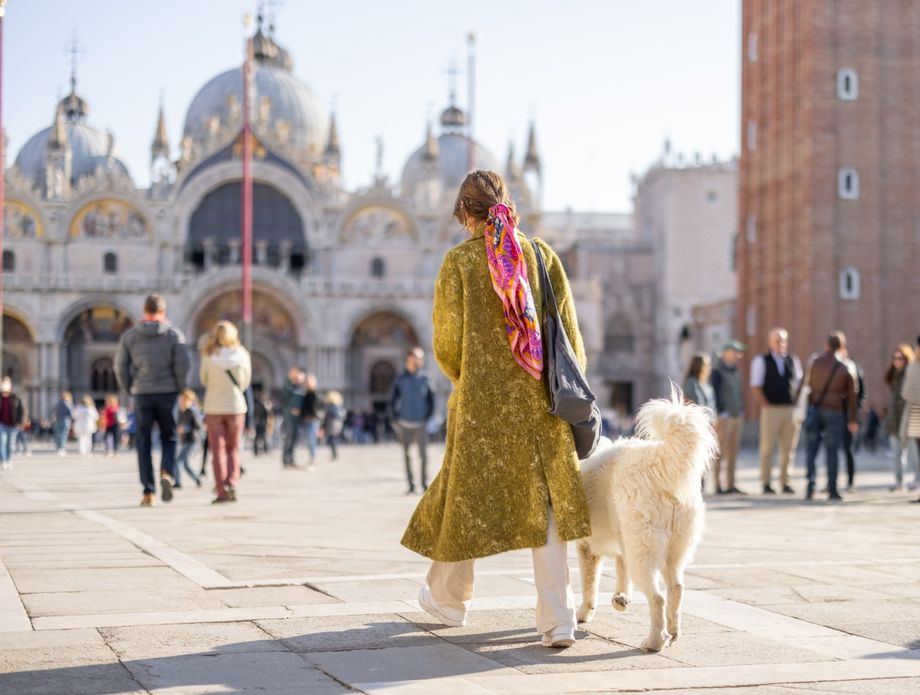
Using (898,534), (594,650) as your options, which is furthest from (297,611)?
(898,534)

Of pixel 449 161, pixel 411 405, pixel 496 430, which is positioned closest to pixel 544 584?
pixel 496 430

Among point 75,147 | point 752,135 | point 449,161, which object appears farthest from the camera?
point 449,161

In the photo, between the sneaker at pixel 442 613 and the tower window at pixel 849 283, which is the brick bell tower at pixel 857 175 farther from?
the sneaker at pixel 442 613

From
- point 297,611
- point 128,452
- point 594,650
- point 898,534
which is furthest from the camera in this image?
point 128,452

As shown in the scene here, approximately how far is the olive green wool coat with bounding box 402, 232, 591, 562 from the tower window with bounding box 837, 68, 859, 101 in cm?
3189

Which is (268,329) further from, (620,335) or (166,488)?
(166,488)

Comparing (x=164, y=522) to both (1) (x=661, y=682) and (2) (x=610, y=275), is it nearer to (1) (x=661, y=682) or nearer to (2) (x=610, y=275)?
(1) (x=661, y=682)

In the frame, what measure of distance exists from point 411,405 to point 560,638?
10162 millimetres

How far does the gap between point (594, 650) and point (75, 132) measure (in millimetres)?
64807

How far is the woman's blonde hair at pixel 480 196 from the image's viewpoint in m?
5.44

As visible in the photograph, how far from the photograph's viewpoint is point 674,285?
64.0 m

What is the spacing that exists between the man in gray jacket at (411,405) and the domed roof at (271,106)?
44669 millimetres

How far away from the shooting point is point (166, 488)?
11891 mm

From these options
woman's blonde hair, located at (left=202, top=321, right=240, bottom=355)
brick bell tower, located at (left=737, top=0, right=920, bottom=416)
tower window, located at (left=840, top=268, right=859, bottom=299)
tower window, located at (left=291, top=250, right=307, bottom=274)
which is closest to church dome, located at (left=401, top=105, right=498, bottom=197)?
tower window, located at (left=291, top=250, right=307, bottom=274)
